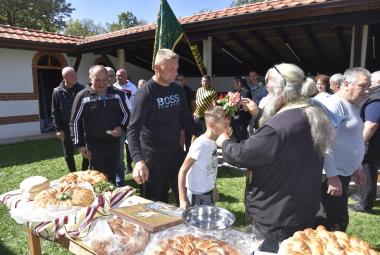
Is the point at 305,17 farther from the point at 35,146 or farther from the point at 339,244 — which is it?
the point at 35,146

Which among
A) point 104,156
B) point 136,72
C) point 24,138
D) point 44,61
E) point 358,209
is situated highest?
point 44,61

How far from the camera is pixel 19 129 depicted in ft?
35.3

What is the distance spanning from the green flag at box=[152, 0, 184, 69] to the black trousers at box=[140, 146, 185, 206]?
174 inches

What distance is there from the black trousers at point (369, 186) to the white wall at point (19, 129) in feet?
32.5

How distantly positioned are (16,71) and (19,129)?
1.83 metres

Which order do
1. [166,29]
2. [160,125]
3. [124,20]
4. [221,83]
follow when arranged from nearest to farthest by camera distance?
[160,125]
[166,29]
[221,83]
[124,20]

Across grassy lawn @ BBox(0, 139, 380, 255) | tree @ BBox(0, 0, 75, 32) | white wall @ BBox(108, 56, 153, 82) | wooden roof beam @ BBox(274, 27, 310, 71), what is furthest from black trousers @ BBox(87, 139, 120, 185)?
tree @ BBox(0, 0, 75, 32)

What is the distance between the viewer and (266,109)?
201 centimetres

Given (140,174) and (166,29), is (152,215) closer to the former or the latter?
(140,174)

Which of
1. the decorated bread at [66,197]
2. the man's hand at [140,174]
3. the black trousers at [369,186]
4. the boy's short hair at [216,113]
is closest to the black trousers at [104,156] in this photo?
the man's hand at [140,174]

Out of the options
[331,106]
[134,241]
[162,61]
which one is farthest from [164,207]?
[331,106]

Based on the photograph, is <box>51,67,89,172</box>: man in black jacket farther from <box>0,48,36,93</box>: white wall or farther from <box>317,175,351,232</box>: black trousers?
<box>0,48,36,93</box>: white wall

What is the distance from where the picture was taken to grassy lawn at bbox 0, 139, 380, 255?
3691 millimetres

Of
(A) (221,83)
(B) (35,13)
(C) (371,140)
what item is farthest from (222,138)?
(B) (35,13)
